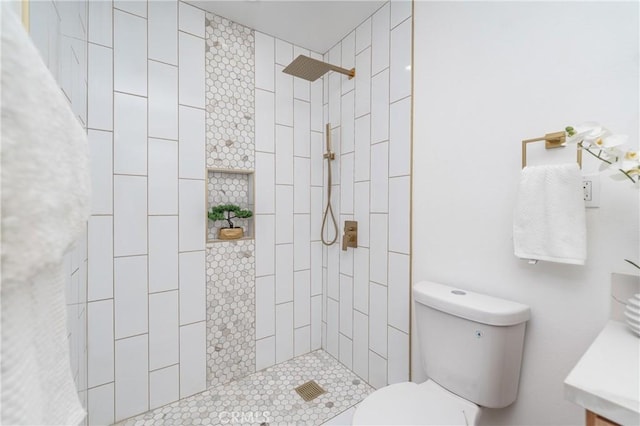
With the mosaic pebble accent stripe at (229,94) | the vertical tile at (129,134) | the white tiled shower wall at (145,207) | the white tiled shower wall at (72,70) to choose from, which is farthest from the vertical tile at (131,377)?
the mosaic pebble accent stripe at (229,94)

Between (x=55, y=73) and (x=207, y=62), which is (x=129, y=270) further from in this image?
(x=207, y=62)

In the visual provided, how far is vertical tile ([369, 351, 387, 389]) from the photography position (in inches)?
64.0

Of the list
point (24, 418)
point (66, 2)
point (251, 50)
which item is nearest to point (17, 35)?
point (24, 418)

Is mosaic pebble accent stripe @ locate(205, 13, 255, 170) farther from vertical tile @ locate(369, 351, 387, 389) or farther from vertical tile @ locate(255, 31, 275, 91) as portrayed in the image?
vertical tile @ locate(369, 351, 387, 389)

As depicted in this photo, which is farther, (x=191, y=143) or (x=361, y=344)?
(x=361, y=344)

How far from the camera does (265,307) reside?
6.10 feet

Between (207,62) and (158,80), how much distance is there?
296 mm

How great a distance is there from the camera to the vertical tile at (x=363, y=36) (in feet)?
5.62

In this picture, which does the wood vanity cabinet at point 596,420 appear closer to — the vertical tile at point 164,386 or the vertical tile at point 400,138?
the vertical tile at point 400,138

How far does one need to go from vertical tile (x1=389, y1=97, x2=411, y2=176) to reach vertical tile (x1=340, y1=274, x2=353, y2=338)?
2.50 feet

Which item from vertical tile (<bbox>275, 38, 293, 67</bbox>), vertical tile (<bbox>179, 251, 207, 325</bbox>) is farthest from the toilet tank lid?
vertical tile (<bbox>275, 38, 293, 67</bbox>)

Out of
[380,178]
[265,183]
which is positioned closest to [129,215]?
[265,183]

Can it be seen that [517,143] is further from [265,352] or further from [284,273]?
[265,352]

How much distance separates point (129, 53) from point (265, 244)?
123 cm
